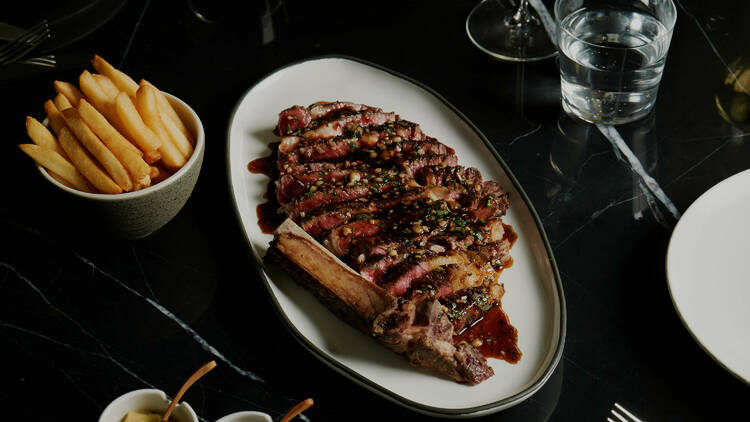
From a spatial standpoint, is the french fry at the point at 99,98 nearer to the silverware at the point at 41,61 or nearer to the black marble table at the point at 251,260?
the black marble table at the point at 251,260

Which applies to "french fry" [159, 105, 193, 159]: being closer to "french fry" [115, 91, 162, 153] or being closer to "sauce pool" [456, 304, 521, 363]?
"french fry" [115, 91, 162, 153]

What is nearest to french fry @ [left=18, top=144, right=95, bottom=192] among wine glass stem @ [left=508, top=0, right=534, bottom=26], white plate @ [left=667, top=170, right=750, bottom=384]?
white plate @ [left=667, top=170, right=750, bottom=384]

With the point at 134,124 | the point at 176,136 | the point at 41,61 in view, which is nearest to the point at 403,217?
the point at 176,136

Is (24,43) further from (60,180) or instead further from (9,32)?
(60,180)

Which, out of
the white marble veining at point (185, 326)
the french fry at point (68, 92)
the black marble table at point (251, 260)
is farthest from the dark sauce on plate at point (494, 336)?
the french fry at point (68, 92)

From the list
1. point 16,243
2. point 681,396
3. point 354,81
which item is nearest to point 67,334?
point 16,243

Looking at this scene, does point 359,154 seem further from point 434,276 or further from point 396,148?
point 434,276
